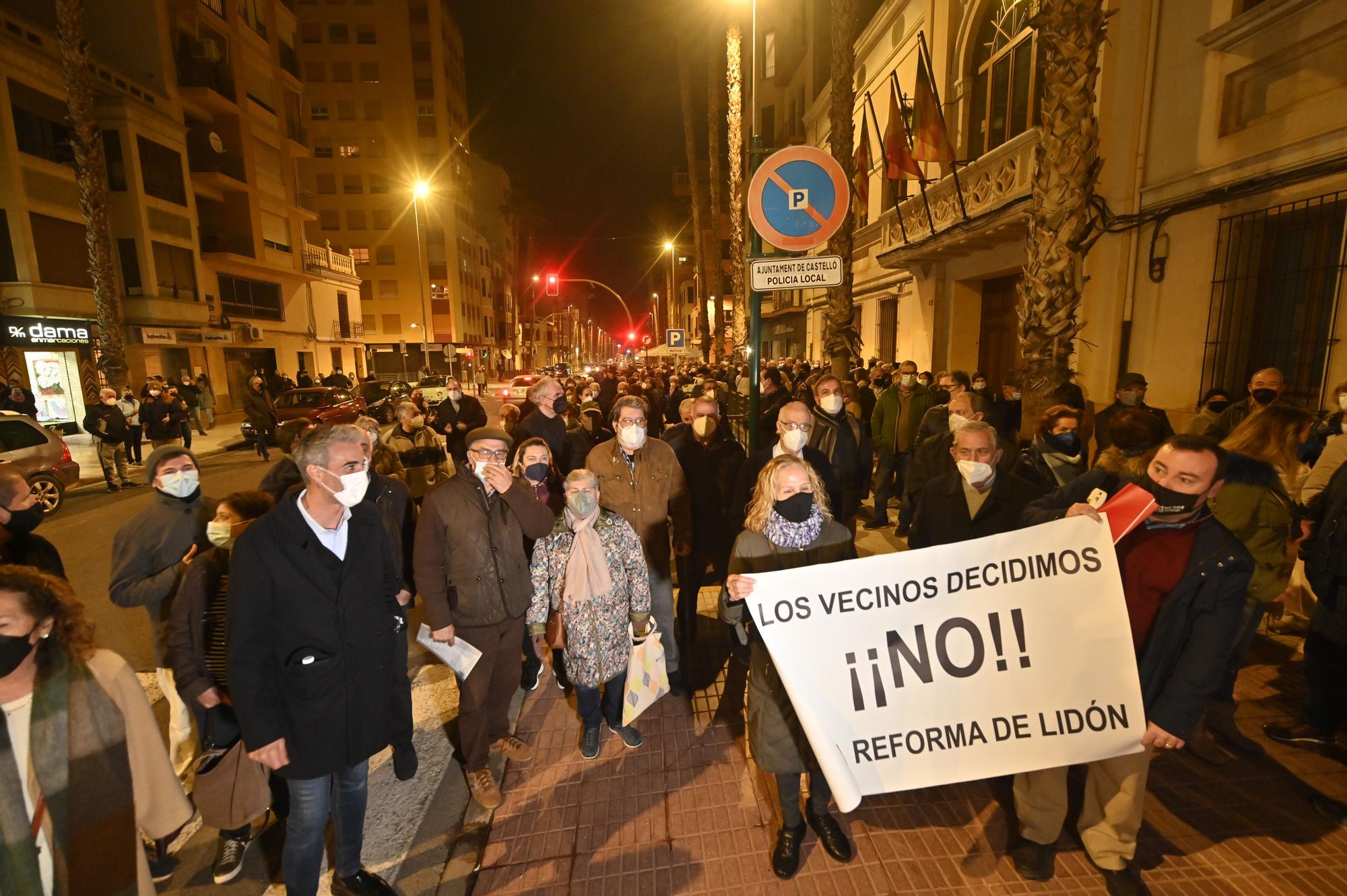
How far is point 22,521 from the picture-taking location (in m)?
3.27

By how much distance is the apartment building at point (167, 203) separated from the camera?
18.8 m

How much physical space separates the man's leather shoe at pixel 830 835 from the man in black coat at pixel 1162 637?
770 millimetres

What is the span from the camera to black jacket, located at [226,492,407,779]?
7.99ft

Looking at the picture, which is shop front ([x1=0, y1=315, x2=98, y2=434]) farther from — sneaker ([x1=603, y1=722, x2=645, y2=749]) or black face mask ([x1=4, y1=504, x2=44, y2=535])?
sneaker ([x1=603, y1=722, x2=645, y2=749])

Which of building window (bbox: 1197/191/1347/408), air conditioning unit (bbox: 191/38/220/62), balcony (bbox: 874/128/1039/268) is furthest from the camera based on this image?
air conditioning unit (bbox: 191/38/220/62)

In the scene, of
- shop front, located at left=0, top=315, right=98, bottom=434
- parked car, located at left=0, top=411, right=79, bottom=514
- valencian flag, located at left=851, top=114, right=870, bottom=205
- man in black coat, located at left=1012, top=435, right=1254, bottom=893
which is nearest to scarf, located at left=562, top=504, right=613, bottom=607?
man in black coat, located at left=1012, top=435, right=1254, bottom=893

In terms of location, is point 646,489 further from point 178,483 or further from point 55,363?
point 55,363

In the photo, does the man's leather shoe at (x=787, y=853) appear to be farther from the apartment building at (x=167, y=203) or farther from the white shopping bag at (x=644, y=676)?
the apartment building at (x=167, y=203)

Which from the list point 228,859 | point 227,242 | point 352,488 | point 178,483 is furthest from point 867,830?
point 227,242

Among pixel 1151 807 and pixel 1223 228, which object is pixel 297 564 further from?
pixel 1223 228

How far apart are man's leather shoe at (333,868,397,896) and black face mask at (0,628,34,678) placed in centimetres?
167

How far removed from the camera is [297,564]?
8.22 feet

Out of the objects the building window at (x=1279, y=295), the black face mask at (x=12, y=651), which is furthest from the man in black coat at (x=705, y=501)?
the building window at (x=1279, y=295)

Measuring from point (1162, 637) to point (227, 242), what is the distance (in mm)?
34128
